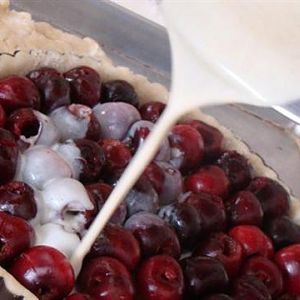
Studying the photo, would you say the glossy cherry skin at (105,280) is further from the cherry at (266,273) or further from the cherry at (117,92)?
the cherry at (117,92)

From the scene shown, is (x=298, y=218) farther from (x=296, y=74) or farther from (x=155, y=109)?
(x=296, y=74)

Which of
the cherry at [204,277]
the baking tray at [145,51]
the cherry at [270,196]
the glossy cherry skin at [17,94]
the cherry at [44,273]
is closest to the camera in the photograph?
the cherry at [44,273]

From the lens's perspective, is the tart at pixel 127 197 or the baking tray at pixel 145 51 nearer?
the tart at pixel 127 197

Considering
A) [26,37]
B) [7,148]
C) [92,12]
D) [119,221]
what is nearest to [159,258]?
[119,221]

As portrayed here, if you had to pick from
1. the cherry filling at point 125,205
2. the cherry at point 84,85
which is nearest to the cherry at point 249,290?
the cherry filling at point 125,205

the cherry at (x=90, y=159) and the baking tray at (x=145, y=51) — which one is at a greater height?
the cherry at (x=90, y=159)

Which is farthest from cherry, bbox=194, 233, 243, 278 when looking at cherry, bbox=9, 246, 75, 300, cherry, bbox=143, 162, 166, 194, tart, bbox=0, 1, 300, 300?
cherry, bbox=9, 246, 75, 300
